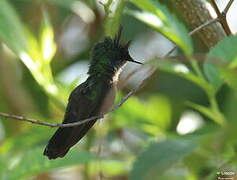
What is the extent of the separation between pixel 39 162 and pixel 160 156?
0.99 meters

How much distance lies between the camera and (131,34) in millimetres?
4316

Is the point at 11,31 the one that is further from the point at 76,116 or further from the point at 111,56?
the point at 76,116

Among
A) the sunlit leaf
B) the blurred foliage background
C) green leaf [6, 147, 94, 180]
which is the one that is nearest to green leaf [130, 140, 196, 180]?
the blurred foliage background

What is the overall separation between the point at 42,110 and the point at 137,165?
245cm

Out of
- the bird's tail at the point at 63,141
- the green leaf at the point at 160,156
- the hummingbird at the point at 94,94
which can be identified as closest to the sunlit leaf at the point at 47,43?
the hummingbird at the point at 94,94

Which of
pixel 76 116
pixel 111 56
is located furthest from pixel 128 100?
pixel 76 116

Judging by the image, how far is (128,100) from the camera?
3.42 metres

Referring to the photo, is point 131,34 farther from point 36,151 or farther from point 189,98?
point 36,151

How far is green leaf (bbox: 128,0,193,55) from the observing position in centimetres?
246

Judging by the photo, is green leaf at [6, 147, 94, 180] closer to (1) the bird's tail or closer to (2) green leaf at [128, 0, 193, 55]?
(1) the bird's tail

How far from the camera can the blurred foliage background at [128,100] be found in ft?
6.51

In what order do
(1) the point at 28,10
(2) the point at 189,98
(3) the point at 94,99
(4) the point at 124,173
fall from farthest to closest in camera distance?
1. (1) the point at 28,10
2. (2) the point at 189,98
3. (4) the point at 124,173
4. (3) the point at 94,99

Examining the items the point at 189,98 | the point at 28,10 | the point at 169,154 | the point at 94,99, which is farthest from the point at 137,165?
the point at 28,10

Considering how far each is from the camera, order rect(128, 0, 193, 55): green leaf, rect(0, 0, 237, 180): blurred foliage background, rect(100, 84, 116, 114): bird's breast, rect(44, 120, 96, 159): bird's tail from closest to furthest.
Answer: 1. rect(0, 0, 237, 180): blurred foliage background
2. rect(44, 120, 96, 159): bird's tail
3. rect(100, 84, 116, 114): bird's breast
4. rect(128, 0, 193, 55): green leaf
